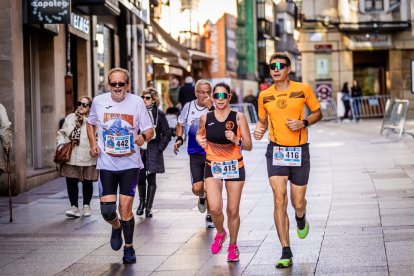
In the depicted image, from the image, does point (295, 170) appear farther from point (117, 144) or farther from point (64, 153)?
point (64, 153)

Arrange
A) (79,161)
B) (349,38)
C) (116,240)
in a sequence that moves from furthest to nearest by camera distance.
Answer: (349,38) → (79,161) → (116,240)

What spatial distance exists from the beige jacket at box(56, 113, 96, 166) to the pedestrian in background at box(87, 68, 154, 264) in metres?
4.23

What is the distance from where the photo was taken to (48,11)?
62.8 ft

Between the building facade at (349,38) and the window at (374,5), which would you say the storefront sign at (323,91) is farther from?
the window at (374,5)

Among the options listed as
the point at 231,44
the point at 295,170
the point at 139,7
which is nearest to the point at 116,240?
the point at 295,170

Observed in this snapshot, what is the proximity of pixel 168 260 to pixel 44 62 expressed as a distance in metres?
12.4

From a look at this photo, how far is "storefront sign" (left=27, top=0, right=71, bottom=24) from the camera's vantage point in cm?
1892

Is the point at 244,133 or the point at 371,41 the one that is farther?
the point at 371,41

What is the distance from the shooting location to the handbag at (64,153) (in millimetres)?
14430

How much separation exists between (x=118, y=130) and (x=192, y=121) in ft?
8.90

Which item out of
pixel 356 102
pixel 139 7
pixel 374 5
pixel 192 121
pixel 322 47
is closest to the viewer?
pixel 192 121

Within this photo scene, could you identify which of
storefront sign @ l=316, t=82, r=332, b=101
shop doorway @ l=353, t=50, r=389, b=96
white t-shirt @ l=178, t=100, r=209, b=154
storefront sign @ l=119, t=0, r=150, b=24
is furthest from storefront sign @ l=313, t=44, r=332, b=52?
white t-shirt @ l=178, t=100, r=209, b=154

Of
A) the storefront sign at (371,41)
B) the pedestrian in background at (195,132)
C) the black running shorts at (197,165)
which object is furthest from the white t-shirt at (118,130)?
the storefront sign at (371,41)

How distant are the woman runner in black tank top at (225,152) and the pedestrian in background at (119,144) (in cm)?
65
